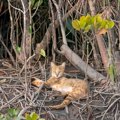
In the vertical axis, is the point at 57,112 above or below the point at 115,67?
below

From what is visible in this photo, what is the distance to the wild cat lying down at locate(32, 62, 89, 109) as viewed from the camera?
4734 millimetres

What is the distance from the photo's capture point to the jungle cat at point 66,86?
473 cm

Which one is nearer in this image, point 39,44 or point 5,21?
point 39,44

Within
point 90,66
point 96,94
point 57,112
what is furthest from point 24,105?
point 90,66

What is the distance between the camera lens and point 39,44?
5824 mm

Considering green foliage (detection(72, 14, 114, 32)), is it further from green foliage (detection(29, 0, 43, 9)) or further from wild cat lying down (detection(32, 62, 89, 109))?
green foliage (detection(29, 0, 43, 9))

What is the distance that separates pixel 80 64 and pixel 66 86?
531 millimetres

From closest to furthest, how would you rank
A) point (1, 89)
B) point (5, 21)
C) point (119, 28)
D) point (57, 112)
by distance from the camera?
point (57, 112)
point (1, 89)
point (119, 28)
point (5, 21)

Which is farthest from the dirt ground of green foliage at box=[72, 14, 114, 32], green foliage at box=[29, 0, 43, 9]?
green foliage at box=[72, 14, 114, 32]

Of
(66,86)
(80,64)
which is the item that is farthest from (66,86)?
(80,64)

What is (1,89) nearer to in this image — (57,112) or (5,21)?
(57,112)

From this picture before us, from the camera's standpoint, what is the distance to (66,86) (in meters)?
4.91

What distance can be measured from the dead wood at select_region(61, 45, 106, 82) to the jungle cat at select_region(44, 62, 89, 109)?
277 mm

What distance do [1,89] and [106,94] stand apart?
106 cm
